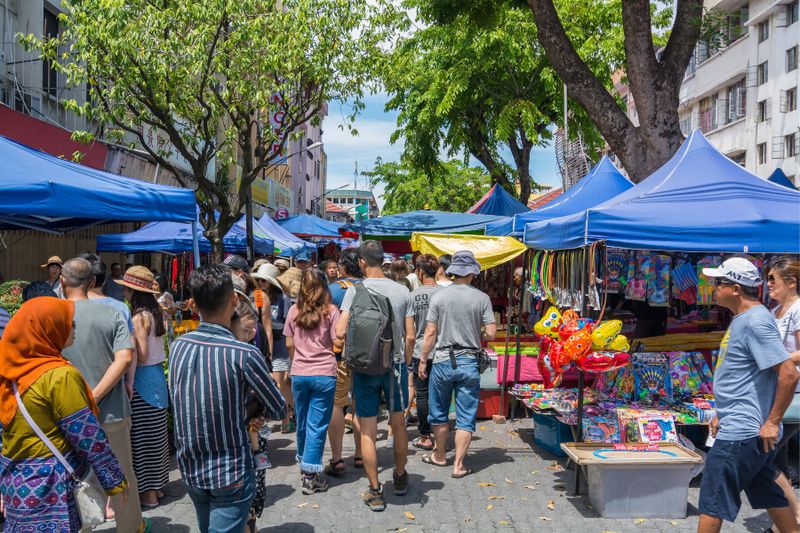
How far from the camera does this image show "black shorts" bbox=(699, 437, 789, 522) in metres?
3.92

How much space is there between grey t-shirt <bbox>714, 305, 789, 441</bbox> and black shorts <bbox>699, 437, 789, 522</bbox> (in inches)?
2.8

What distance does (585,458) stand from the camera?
518cm

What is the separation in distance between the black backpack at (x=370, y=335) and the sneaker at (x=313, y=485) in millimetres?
1067

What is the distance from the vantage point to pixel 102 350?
14.3 feet

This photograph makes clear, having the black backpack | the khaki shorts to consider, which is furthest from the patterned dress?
the khaki shorts

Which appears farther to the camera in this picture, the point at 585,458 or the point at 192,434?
the point at 585,458

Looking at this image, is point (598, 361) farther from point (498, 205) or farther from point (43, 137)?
point (43, 137)

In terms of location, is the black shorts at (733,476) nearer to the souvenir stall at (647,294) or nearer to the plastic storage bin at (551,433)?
the souvenir stall at (647,294)

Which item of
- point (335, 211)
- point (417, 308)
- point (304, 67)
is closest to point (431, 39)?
point (304, 67)

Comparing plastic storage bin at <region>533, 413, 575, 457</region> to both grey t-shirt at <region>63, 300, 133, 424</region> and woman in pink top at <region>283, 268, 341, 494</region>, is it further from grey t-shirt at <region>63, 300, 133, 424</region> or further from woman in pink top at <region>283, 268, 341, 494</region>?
grey t-shirt at <region>63, 300, 133, 424</region>

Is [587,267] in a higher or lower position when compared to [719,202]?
lower

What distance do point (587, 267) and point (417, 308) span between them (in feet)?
5.55

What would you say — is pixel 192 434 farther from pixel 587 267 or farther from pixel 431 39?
pixel 431 39

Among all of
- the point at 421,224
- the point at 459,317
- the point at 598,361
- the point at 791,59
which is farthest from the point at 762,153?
the point at 459,317
